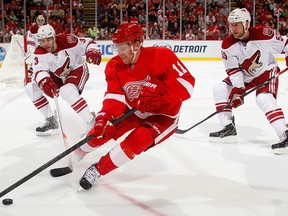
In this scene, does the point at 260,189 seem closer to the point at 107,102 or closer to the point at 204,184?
the point at 204,184

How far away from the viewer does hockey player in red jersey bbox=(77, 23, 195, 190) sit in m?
2.34

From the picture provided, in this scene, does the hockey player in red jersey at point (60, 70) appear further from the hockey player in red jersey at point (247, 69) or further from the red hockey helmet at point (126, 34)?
A: the red hockey helmet at point (126, 34)

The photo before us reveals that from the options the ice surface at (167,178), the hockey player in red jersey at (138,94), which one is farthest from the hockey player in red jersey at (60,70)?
the hockey player in red jersey at (138,94)

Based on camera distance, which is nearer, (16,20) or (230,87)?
(230,87)

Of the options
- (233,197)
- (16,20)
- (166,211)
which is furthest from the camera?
(16,20)

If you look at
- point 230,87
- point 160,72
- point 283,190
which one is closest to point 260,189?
point 283,190

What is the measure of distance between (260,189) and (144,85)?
2.88 feet

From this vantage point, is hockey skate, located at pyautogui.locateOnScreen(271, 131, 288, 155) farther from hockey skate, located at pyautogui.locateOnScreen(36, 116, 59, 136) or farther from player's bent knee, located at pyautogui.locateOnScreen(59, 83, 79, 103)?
hockey skate, located at pyautogui.locateOnScreen(36, 116, 59, 136)

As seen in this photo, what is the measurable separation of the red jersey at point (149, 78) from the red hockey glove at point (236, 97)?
3.23 feet

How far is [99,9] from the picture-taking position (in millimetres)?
11016

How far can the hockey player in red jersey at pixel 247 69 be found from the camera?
340cm

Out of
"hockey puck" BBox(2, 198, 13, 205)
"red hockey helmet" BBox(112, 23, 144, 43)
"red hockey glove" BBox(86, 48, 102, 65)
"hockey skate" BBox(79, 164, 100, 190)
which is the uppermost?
"red hockey helmet" BBox(112, 23, 144, 43)

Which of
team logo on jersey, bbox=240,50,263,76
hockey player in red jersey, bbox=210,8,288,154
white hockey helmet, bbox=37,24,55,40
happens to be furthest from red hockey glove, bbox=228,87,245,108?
white hockey helmet, bbox=37,24,55,40

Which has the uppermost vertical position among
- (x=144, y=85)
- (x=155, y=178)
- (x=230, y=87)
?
(x=144, y=85)
